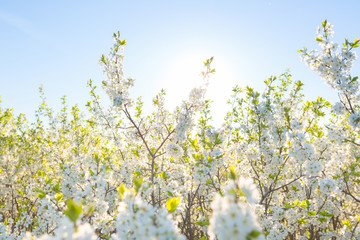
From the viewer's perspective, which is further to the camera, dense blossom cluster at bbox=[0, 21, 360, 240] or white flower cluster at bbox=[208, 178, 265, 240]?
dense blossom cluster at bbox=[0, 21, 360, 240]

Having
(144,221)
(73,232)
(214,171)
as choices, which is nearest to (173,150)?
(214,171)

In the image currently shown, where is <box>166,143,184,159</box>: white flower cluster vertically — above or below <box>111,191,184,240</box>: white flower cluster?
above

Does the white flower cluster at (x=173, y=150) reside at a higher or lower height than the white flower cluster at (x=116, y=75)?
lower

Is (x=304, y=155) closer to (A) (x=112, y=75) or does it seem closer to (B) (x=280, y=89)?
(B) (x=280, y=89)

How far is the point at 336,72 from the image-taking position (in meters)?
→ 5.27

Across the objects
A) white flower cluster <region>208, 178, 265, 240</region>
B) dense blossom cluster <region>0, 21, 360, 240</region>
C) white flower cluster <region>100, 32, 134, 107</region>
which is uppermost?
white flower cluster <region>100, 32, 134, 107</region>

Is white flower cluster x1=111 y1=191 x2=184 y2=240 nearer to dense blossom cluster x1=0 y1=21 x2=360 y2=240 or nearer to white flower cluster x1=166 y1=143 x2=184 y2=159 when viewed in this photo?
dense blossom cluster x1=0 y1=21 x2=360 y2=240

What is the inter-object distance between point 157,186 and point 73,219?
5.20 m

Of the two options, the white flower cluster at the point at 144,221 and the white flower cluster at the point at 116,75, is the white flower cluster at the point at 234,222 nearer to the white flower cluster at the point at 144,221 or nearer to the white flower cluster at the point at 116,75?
the white flower cluster at the point at 144,221

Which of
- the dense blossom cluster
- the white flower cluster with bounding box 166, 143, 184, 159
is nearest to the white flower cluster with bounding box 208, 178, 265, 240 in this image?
the dense blossom cluster

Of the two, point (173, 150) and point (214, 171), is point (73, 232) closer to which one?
point (214, 171)

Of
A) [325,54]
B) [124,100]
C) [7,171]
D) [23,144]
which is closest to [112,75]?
[124,100]

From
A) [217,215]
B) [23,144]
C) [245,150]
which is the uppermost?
[23,144]

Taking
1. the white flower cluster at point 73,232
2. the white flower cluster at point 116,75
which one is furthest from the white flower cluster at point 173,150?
the white flower cluster at point 73,232
